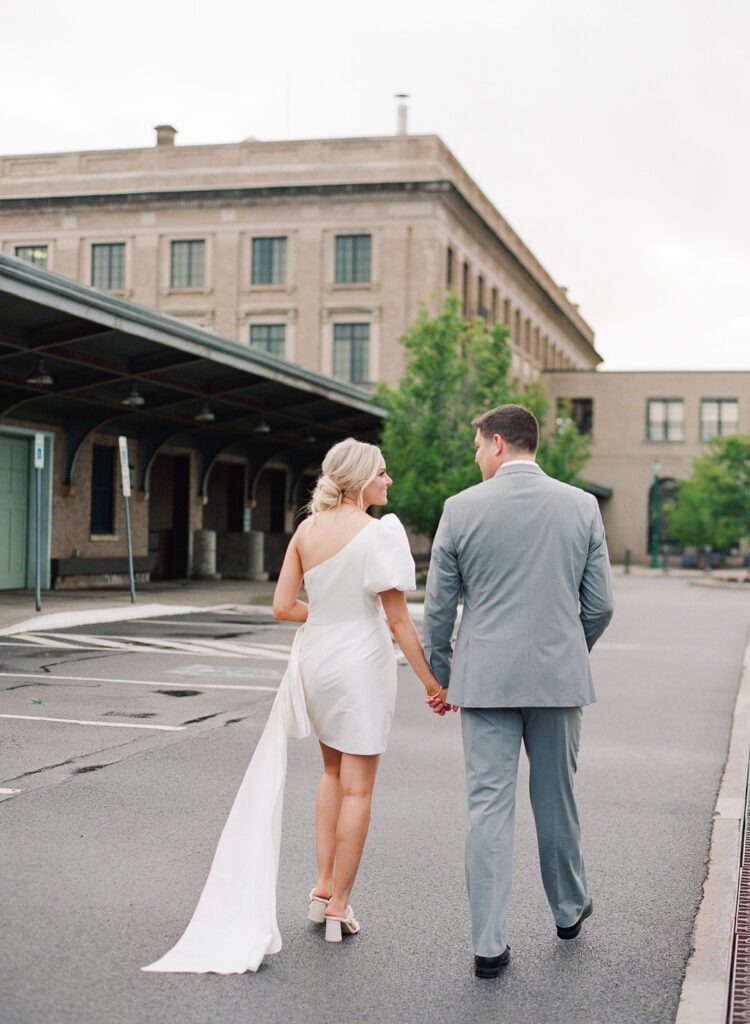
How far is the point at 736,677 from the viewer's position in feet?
47.4

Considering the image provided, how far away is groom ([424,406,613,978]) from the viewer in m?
4.38

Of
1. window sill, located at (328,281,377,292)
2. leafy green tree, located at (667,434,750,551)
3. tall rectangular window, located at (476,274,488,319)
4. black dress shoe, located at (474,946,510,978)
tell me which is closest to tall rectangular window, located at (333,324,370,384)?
window sill, located at (328,281,377,292)

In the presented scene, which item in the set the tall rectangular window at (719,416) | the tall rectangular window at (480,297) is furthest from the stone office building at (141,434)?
the tall rectangular window at (719,416)

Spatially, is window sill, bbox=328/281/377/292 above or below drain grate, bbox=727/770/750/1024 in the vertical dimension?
above

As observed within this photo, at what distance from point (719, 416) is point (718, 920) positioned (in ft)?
212

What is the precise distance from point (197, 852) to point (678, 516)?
184 ft

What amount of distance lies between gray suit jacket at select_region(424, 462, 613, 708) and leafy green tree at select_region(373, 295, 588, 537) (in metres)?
21.0

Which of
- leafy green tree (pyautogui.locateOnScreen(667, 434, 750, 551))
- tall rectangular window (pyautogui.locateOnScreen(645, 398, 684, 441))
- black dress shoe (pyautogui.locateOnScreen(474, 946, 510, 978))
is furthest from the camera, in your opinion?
tall rectangular window (pyautogui.locateOnScreen(645, 398, 684, 441))

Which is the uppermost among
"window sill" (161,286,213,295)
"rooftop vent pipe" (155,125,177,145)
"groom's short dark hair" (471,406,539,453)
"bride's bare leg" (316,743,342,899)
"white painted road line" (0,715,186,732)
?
"rooftop vent pipe" (155,125,177,145)

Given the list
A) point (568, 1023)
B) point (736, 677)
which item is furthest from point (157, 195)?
point (568, 1023)

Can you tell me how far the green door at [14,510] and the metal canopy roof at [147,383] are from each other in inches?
25.7

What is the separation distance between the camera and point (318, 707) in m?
4.77

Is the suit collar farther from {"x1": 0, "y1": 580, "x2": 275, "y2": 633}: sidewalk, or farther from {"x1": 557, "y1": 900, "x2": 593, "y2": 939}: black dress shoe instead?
{"x1": 0, "y1": 580, "x2": 275, "y2": 633}: sidewalk

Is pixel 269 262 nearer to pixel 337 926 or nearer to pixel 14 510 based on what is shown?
pixel 14 510
